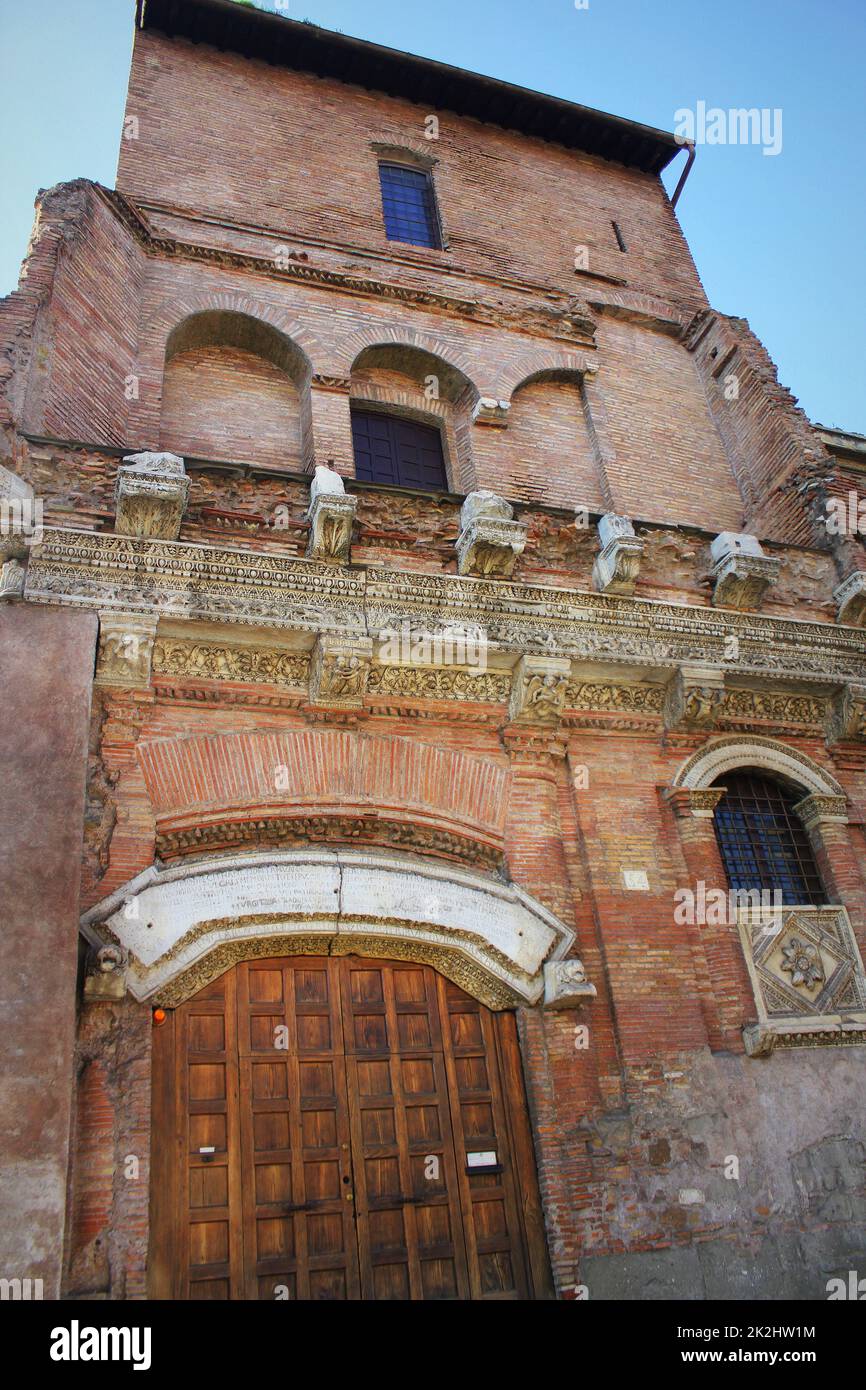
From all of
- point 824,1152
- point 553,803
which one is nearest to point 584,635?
point 553,803

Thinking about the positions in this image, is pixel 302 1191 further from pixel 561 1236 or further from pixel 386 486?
pixel 386 486

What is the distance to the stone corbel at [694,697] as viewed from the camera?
25.0ft

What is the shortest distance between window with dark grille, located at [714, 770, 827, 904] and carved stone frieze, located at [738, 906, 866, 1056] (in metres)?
0.36

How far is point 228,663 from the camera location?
6.66 m

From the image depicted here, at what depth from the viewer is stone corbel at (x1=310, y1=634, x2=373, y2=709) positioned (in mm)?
6637

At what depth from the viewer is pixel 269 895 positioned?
19.5ft

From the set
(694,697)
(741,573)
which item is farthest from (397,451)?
(694,697)

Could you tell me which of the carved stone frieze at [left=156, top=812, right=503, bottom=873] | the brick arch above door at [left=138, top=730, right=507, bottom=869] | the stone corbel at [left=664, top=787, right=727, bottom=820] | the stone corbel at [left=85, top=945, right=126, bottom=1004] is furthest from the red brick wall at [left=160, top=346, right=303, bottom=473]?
the stone corbel at [left=85, top=945, right=126, bottom=1004]

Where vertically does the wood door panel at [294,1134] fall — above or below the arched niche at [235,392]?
below

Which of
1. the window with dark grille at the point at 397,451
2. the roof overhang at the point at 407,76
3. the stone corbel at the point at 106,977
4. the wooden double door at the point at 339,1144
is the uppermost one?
the roof overhang at the point at 407,76

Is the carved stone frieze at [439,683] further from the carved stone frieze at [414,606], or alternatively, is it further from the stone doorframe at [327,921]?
the stone doorframe at [327,921]

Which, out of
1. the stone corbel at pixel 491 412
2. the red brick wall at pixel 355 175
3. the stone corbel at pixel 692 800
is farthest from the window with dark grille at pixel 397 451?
the stone corbel at pixel 692 800

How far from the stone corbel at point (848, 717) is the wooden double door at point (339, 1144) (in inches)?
155
